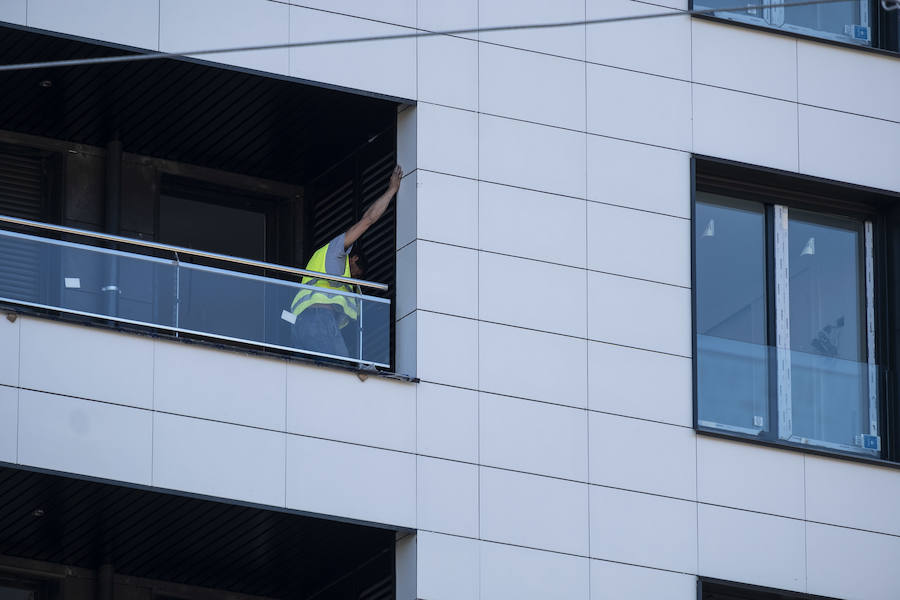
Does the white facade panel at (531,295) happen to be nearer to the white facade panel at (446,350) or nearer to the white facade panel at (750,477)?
the white facade panel at (446,350)

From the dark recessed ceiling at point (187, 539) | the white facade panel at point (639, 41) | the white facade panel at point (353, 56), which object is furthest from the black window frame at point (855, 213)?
the dark recessed ceiling at point (187, 539)

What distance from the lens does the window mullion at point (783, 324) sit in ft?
86.4

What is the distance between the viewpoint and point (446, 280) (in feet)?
81.6

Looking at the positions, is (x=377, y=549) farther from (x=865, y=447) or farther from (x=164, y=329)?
(x=865, y=447)

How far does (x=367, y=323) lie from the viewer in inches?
961

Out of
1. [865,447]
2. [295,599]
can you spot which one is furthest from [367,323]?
[865,447]

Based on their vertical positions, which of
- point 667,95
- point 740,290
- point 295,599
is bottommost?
point 295,599

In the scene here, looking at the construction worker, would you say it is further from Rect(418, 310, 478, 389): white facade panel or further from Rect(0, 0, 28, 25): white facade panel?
Rect(0, 0, 28, 25): white facade panel

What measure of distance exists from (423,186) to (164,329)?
348cm

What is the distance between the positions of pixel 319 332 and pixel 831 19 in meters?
8.36

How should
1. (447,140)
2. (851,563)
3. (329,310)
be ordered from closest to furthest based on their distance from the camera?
1. (329,310)
2. (447,140)
3. (851,563)

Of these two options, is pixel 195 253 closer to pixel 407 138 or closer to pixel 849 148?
pixel 407 138

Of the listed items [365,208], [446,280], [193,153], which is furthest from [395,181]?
[193,153]

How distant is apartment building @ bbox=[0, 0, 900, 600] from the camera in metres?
23.5
